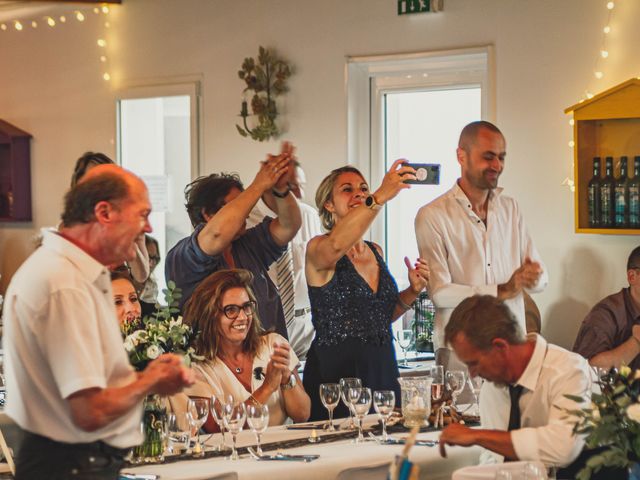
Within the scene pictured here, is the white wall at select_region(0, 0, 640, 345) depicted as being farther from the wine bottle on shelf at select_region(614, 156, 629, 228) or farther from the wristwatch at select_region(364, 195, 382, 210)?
the wristwatch at select_region(364, 195, 382, 210)

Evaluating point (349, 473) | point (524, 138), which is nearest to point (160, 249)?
point (524, 138)

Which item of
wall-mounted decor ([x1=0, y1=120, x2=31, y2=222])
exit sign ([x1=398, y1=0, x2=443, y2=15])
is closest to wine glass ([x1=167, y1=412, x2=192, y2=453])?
exit sign ([x1=398, y1=0, x2=443, y2=15])

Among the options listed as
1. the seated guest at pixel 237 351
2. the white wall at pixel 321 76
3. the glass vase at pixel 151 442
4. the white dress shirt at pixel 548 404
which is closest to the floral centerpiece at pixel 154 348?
the glass vase at pixel 151 442

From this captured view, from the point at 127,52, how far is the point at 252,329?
3.71 meters

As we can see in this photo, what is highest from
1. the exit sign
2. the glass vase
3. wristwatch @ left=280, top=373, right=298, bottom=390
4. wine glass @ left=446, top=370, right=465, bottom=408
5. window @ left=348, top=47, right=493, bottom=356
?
the exit sign

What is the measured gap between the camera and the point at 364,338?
411cm

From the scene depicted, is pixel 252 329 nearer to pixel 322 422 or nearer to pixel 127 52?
pixel 322 422

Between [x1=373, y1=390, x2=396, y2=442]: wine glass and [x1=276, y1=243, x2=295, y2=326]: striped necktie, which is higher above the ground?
[x1=276, y1=243, x2=295, y2=326]: striped necktie

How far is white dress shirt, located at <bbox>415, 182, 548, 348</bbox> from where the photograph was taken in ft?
14.8

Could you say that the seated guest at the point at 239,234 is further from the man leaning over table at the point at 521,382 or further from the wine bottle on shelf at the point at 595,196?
the wine bottle on shelf at the point at 595,196

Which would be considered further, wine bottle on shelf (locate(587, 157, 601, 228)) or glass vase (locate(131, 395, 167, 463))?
wine bottle on shelf (locate(587, 157, 601, 228))

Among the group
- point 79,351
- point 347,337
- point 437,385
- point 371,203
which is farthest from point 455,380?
point 79,351

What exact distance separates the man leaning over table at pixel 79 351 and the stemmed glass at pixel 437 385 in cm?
155

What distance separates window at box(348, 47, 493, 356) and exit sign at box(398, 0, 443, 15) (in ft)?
0.91
